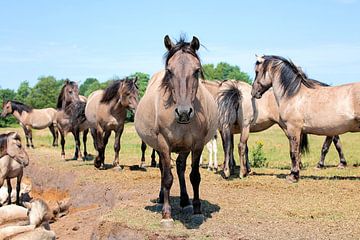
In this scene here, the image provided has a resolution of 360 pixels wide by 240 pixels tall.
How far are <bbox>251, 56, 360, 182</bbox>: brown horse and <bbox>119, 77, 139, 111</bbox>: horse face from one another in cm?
332

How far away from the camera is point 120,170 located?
1261cm

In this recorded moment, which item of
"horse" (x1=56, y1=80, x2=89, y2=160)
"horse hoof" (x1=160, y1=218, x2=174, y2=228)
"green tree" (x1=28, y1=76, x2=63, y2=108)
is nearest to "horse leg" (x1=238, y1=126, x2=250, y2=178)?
"horse hoof" (x1=160, y1=218, x2=174, y2=228)

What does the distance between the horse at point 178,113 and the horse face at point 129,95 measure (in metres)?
5.25

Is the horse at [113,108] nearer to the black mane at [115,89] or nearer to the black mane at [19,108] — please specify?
the black mane at [115,89]

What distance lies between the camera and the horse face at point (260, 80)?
10.7 metres

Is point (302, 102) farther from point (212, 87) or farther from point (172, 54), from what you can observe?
point (172, 54)

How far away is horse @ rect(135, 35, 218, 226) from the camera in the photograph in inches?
230

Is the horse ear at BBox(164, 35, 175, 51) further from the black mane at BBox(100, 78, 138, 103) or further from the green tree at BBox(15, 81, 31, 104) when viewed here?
the green tree at BBox(15, 81, 31, 104)

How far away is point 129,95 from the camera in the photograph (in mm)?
12398

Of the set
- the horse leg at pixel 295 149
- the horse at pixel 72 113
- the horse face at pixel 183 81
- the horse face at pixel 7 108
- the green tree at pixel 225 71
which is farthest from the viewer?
the green tree at pixel 225 71

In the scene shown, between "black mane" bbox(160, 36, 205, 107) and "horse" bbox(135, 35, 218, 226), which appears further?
"black mane" bbox(160, 36, 205, 107)

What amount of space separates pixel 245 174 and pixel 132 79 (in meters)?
4.10

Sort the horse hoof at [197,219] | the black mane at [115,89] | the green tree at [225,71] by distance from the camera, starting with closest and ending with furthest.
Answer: the horse hoof at [197,219]
the black mane at [115,89]
the green tree at [225,71]

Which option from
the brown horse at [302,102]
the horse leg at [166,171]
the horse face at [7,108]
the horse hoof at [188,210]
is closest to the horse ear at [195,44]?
the horse leg at [166,171]
